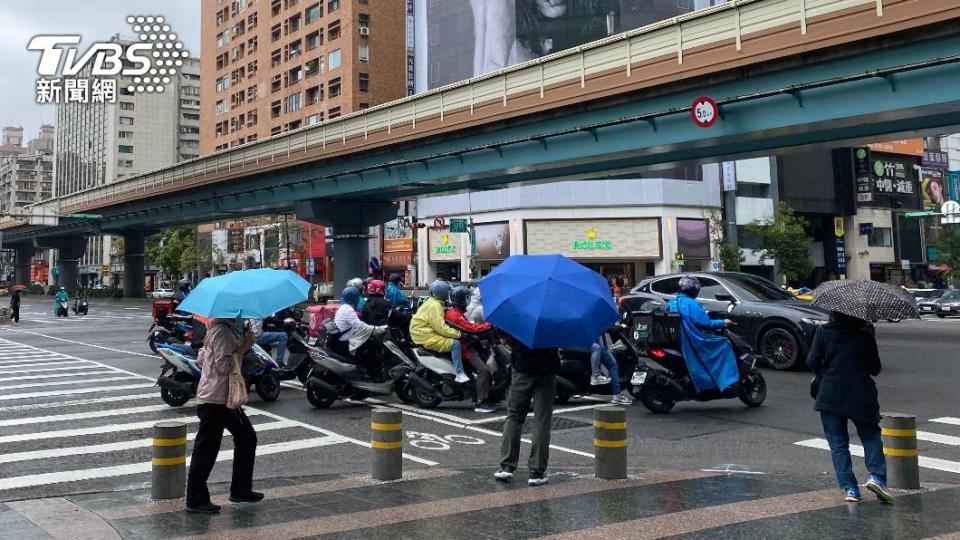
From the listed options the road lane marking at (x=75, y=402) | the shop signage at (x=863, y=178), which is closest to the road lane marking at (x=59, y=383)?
the road lane marking at (x=75, y=402)

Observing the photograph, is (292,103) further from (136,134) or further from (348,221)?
(136,134)

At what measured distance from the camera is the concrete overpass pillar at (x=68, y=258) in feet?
249

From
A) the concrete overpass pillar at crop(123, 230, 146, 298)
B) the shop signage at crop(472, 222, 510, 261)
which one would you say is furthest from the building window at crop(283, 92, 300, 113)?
the shop signage at crop(472, 222, 510, 261)

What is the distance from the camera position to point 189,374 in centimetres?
1105

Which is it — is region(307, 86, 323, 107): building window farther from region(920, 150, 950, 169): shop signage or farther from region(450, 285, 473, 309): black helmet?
region(450, 285, 473, 309): black helmet

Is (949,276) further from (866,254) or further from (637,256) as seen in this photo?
(637,256)

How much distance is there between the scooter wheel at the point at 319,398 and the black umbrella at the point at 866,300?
7105 millimetres

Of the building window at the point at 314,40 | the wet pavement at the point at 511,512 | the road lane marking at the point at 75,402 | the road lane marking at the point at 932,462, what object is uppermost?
the building window at the point at 314,40

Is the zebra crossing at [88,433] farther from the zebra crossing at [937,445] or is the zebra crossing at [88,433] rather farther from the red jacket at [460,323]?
the zebra crossing at [937,445]

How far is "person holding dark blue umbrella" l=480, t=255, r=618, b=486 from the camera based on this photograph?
6258 mm

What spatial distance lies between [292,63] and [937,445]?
72410 millimetres

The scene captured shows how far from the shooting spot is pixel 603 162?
26406mm

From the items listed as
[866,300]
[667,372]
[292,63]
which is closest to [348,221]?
[667,372]

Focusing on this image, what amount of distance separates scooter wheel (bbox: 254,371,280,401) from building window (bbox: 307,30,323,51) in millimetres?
63494
